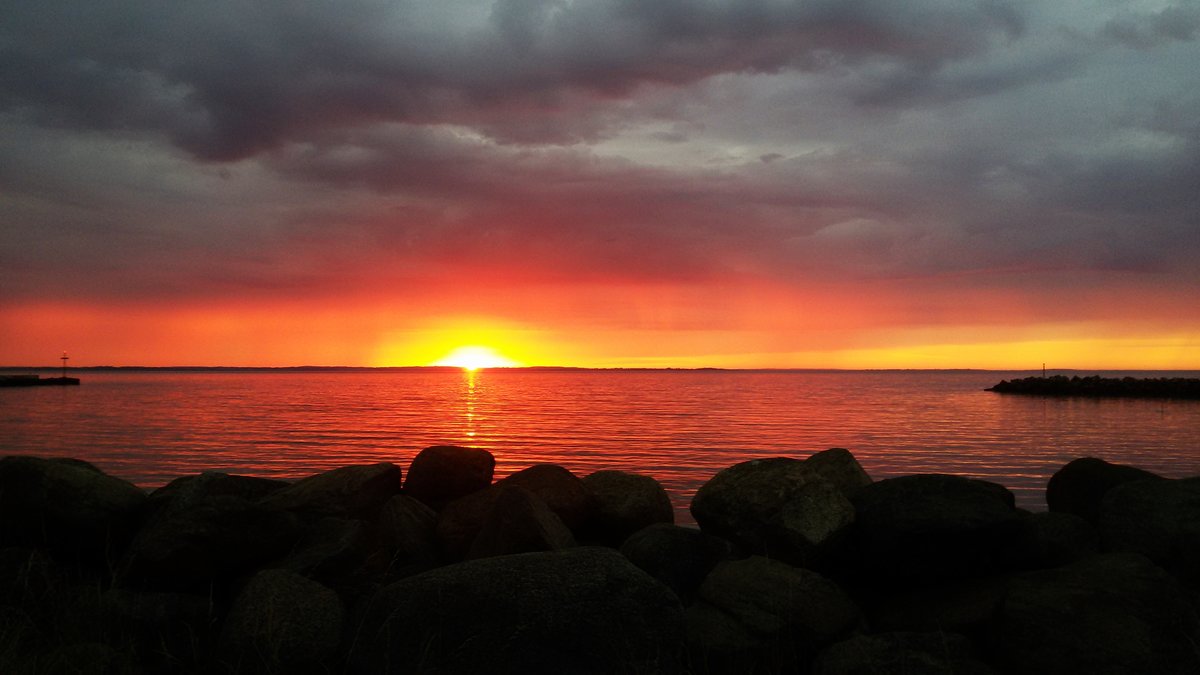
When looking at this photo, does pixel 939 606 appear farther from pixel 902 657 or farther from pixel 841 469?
pixel 841 469

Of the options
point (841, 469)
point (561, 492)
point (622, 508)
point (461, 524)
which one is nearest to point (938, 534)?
point (841, 469)

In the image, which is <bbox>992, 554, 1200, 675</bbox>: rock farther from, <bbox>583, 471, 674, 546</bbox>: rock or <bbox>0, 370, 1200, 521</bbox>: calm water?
<bbox>0, 370, 1200, 521</bbox>: calm water

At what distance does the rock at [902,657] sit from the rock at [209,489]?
232 inches

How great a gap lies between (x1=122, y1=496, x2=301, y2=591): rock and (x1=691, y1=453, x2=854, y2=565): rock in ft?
15.2

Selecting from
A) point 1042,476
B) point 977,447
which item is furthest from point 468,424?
point 1042,476

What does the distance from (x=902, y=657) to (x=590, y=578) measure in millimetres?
2373

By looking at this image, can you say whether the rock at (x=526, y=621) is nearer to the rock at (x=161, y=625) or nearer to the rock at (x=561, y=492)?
the rock at (x=161, y=625)

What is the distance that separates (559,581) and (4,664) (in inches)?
146

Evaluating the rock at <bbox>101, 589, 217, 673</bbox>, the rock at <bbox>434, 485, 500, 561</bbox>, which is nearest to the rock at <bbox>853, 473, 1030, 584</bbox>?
the rock at <bbox>434, 485, 500, 561</bbox>

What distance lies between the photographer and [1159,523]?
8.23m

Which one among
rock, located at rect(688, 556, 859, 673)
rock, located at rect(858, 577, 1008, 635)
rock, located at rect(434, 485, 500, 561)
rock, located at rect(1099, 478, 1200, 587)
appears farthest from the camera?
rock, located at rect(434, 485, 500, 561)

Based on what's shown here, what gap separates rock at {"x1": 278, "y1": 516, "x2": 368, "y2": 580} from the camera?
7770mm

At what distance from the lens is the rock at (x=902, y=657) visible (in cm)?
592

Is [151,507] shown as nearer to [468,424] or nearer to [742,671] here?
[742,671]
